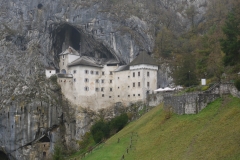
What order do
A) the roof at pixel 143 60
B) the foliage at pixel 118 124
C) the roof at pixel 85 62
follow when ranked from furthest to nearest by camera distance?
the roof at pixel 85 62 < the roof at pixel 143 60 < the foliage at pixel 118 124

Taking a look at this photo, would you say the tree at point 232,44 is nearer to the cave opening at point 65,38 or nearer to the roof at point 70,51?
the roof at point 70,51

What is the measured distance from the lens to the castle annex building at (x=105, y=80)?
67.8 metres

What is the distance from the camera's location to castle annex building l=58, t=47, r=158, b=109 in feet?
222

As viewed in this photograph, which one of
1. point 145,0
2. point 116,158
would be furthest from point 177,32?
point 116,158

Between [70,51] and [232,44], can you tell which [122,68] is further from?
[232,44]

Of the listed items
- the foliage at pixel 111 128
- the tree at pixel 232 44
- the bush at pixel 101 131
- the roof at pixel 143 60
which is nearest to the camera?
the tree at pixel 232 44

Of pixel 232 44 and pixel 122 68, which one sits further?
pixel 122 68

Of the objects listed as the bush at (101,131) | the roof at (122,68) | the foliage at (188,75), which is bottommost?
the bush at (101,131)

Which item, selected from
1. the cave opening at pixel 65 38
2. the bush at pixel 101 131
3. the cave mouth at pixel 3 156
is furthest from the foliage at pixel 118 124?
the cave opening at pixel 65 38

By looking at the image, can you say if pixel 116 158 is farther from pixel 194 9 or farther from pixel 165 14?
pixel 194 9

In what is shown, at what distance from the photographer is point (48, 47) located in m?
74.6

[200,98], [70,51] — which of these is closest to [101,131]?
[70,51]

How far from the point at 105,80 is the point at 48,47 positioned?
1410 centimetres

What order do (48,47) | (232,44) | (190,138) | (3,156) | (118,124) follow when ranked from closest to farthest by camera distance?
(190,138), (232,44), (118,124), (3,156), (48,47)
